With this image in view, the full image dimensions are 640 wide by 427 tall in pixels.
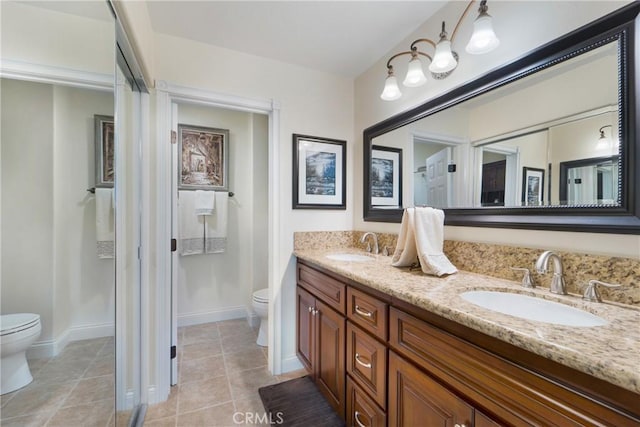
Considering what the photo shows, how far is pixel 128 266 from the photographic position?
1.50 meters

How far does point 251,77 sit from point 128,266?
1.49 m

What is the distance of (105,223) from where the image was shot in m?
1.13

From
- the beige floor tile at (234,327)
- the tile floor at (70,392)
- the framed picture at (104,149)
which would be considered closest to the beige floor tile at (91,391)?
the tile floor at (70,392)

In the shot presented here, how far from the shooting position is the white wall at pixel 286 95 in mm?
1841

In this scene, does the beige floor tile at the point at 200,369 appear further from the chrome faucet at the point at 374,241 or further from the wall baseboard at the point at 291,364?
the chrome faucet at the point at 374,241

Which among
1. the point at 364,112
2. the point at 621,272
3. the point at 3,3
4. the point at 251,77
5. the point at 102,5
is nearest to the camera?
the point at 3,3

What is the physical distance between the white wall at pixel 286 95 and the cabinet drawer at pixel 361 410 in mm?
842

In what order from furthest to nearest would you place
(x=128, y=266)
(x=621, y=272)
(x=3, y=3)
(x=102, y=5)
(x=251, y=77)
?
1. (x=251, y=77)
2. (x=128, y=266)
3. (x=102, y=5)
4. (x=621, y=272)
5. (x=3, y=3)

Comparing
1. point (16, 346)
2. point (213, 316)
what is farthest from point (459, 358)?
point (213, 316)

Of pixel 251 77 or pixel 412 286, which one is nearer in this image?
pixel 412 286

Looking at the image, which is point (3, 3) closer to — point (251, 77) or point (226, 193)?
point (251, 77)

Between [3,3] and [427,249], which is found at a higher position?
[3,3]

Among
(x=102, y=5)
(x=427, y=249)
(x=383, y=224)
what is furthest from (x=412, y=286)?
(x=102, y=5)

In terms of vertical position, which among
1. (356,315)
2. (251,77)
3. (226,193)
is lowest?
(356,315)
